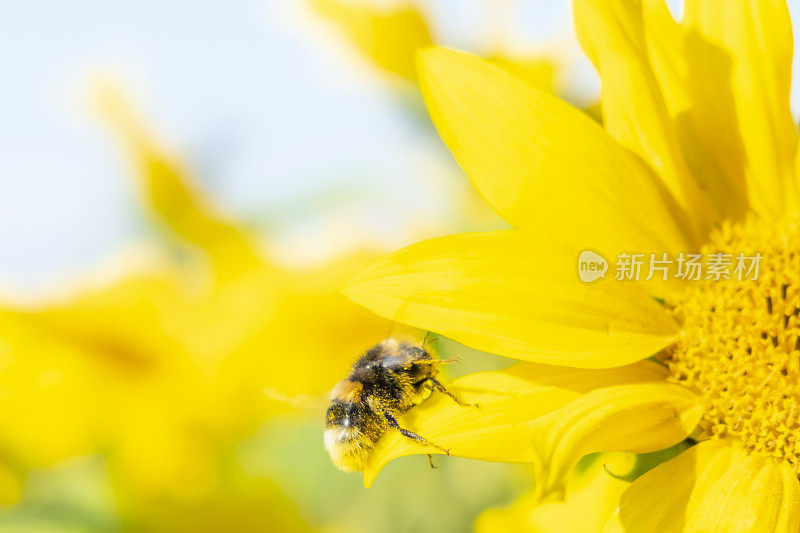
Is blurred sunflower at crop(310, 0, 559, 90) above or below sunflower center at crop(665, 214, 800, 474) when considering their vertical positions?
above

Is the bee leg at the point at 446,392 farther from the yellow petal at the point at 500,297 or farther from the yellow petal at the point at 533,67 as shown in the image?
the yellow petal at the point at 533,67

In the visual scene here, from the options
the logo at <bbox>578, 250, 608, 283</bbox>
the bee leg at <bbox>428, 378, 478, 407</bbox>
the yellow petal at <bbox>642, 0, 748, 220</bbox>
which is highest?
the yellow petal at <bbox>642, 0, 748, 220</bbox>

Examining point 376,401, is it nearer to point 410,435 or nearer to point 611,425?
point 410,435

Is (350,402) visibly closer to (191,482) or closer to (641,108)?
(641,108)

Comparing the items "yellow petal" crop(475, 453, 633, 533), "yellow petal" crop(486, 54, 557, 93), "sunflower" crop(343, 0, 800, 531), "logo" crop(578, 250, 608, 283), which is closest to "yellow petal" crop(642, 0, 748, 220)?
"sunflower" crop(343, 0, 800, 531)

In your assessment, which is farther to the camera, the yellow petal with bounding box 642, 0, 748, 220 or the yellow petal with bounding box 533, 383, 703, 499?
the yellow petal with bounding box 642, 0, 748, 220

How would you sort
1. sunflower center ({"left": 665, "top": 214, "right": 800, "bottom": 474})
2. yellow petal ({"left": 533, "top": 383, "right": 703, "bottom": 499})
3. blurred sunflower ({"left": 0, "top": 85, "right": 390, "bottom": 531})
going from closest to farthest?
1. yellow petal ({"left": 533, "top": 383, "right": 703, "bottom": 499})
2. sunflower center ({"left": 665, "top": 214, "right": 800, "bottom": 474})
3. blurred sunflower ({"left": 0, "top": 85, "right": 390, "bottom": 531})

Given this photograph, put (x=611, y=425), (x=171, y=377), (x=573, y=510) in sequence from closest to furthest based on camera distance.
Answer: (x=611, y=425) → (x=573, y=510) → (x=171, y=377)

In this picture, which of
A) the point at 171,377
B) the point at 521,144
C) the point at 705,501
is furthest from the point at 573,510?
the point at 171,377

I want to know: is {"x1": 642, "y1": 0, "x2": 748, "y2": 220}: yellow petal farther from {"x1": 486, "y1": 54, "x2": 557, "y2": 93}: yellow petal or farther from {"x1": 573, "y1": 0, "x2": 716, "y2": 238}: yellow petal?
{"x1": 486, "y1": 54, "x2": 557, "y2": 93}: yellow petal
